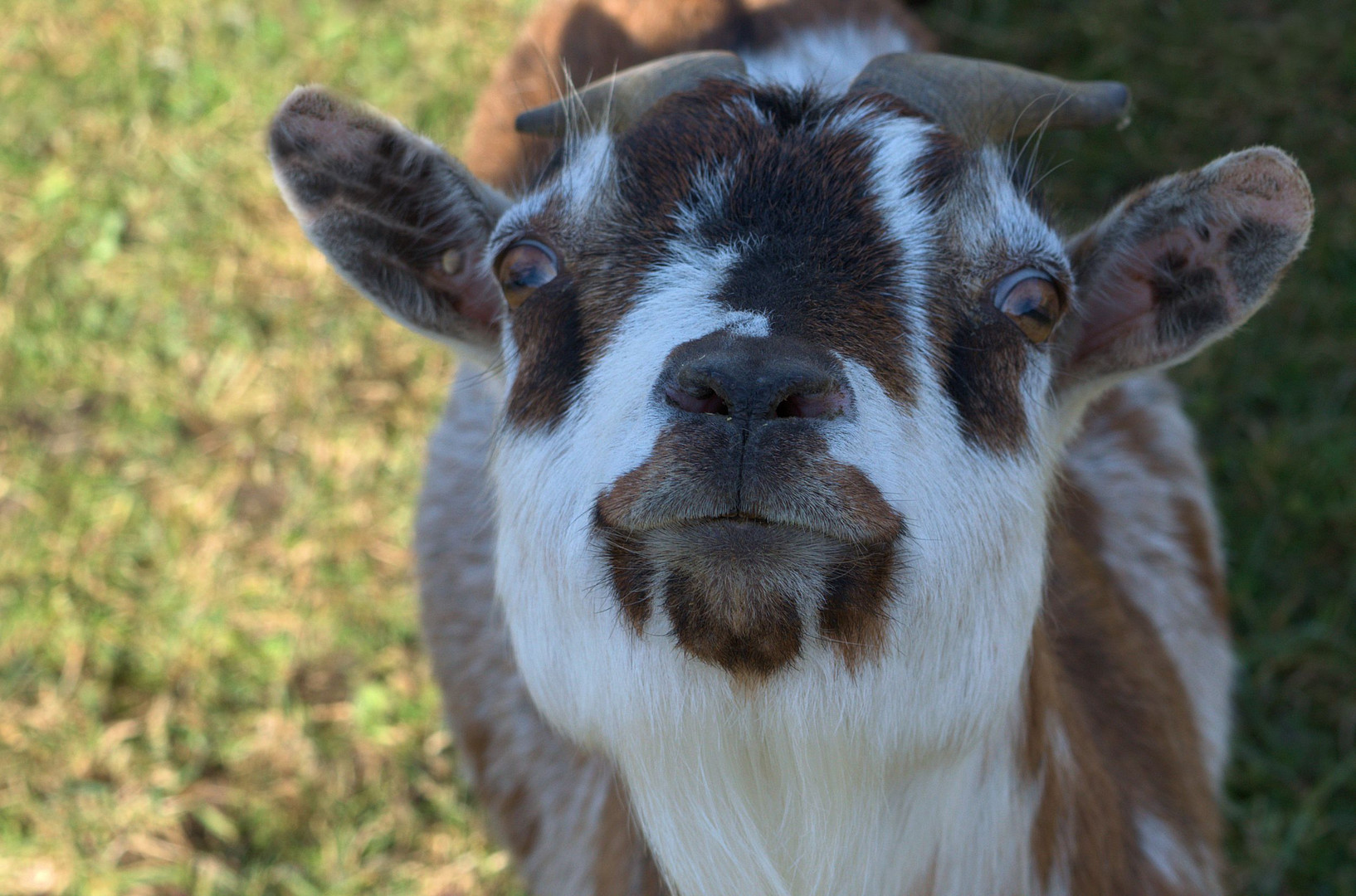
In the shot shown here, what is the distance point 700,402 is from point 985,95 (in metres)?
1.04

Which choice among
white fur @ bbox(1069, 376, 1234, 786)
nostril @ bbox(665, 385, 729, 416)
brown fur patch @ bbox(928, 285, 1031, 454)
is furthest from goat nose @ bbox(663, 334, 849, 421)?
white fur @ bbox(1069, 376, 1234, 786)

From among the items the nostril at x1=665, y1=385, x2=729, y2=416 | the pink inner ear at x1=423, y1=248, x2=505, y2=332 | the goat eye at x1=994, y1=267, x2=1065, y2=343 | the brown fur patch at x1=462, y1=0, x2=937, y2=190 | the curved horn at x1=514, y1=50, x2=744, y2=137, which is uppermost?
the brown fur patch at x1=462, y1=0, x2=937, y2=190

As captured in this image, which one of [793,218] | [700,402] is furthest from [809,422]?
[793,218]

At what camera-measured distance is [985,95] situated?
2422 millimetres

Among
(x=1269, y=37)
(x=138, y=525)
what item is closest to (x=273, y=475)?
(x=138, y=525)

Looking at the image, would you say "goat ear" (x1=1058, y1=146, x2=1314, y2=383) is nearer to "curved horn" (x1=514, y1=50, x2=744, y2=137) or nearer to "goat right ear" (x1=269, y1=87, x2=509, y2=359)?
"curved horn" (x1=514, y1=50, x2=744, y2=137)

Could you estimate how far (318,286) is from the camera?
5.20 meters

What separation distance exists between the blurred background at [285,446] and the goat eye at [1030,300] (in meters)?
1.62

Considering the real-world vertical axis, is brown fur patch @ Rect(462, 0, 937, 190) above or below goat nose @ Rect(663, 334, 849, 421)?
above

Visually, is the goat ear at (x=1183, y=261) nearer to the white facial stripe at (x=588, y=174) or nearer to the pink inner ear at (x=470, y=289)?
the white facial stripe at (x=588, y=174)

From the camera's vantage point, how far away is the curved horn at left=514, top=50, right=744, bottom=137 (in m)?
2.43

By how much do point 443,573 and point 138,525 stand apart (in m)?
1.28

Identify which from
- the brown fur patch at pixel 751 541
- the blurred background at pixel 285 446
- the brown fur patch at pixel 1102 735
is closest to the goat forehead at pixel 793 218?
the brown fur patch at pixel 751 541

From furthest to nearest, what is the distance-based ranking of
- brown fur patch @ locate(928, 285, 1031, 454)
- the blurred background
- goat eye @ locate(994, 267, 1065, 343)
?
the blurred background
goat eye @ locate(994, 267, 1065, 343)
brown fur patch @ locate(928, 285, 1031, 454)
